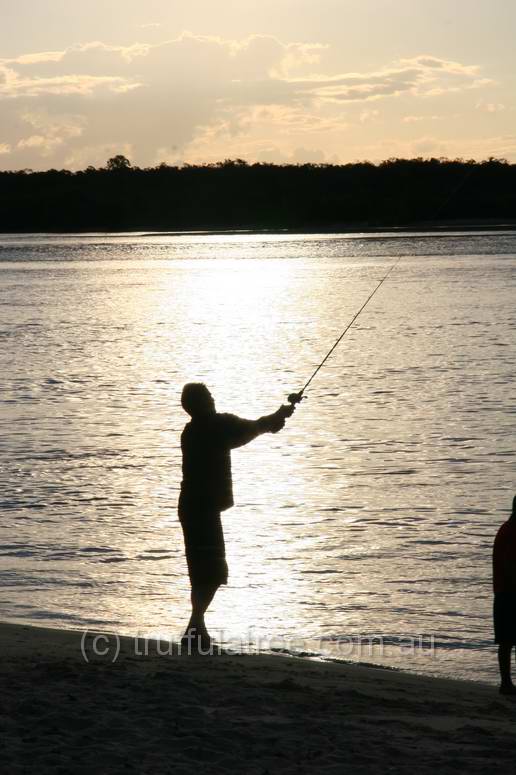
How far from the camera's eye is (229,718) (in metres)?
5.21

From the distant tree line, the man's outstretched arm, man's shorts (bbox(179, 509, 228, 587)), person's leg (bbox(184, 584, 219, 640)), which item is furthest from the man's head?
the distant tree line

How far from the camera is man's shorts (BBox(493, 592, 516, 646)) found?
20.3 ft

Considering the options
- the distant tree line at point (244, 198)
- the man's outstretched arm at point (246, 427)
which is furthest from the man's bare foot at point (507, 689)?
the distant tree line at point (244, 198)

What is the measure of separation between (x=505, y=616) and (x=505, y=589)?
5.4 inches

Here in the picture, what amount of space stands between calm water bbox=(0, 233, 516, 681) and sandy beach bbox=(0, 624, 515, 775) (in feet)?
3.60

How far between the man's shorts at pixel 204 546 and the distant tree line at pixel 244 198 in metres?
115

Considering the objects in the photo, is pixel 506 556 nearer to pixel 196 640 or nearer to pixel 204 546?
pixel 204 546

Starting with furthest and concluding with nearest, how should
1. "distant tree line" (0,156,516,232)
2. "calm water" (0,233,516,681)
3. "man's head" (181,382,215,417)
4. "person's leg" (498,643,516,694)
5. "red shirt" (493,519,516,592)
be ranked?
"distant tree line" (0,156,516,232)
"calm water" (0,233,516,681)
"man's head" (181,382,215,417)
"person's leg" (498,643,516,694)
"red shirt" (493,519,516,592)

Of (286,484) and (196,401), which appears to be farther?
(286,484)

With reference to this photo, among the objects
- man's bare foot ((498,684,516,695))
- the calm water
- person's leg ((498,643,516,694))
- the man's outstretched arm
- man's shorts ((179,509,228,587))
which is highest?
the man's outstretched arm

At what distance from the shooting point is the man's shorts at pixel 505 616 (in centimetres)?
618

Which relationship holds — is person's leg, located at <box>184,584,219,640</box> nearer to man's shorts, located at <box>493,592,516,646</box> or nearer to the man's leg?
the man's leg

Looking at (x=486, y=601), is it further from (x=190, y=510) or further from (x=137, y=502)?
(x=137, y=502)

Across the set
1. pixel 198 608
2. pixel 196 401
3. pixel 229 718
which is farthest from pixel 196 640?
pixel 229 718
